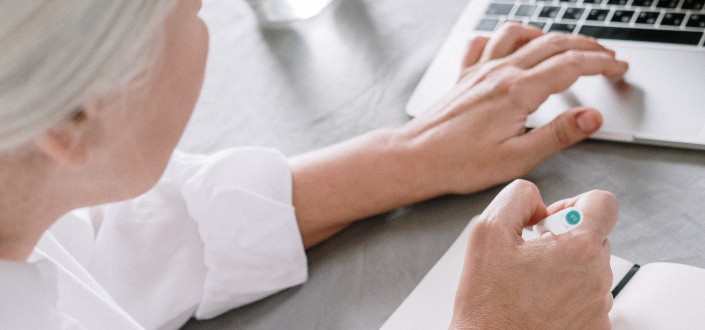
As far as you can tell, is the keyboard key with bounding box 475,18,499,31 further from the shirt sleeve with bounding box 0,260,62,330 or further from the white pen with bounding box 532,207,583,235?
the shirt sleeve with bounding box 0,260,62,330

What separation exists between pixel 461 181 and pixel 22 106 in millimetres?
399

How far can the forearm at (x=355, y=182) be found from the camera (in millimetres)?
766

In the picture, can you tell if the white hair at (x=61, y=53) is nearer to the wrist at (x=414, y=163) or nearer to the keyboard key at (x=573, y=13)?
the wrist at (x=414, y=163)

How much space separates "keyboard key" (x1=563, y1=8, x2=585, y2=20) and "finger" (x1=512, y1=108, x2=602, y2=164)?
0.16m

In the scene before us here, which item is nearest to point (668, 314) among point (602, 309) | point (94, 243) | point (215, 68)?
point (602, 309)

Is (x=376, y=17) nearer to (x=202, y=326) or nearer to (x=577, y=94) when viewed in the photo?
(x=577, y=94)

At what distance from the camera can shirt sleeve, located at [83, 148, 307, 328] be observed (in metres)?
0.76

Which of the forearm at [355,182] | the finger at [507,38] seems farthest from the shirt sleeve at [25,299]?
the finger at [507,38]

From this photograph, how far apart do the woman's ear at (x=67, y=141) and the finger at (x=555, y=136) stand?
1.25ft

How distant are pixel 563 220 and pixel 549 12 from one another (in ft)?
1.18

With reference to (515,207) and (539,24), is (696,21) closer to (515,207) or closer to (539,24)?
(539,24)

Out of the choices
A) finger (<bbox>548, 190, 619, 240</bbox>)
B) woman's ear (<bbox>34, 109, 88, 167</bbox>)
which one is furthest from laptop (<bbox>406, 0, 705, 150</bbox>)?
woman's ear (<bbox>34, 109, 88, 167</bbox>)

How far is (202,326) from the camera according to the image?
0.75 meters

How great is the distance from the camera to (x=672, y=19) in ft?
2.59
